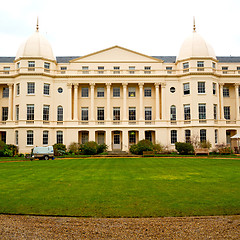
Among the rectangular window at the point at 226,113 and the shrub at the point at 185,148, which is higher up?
the rectangular window at the point at 226,113

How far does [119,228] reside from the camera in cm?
733

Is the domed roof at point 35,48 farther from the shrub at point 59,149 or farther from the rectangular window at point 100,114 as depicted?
the shrub at point 59,149

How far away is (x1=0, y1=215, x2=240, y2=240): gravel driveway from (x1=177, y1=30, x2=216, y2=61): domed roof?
42.4 meters

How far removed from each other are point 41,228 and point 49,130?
3985 centimetres

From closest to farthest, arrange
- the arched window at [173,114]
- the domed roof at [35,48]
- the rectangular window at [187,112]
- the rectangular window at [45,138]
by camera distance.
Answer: the rectangular window at [45,138] → the domed roof at [35,48] → the rectangular window at [187,112] → the arched window at [173,114]

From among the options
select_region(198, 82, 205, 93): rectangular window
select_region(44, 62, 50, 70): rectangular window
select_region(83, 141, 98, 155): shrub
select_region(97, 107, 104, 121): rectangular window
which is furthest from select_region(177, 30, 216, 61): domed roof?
select_region(44, 62, 50, 70): rectangular window

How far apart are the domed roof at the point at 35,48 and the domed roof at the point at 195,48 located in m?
23.8

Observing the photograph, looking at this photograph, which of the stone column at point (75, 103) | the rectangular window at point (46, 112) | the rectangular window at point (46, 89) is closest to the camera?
the rectangular window at point (46, 112)

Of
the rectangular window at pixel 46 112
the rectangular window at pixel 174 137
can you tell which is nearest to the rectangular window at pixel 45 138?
the rectangular window at pixel 46 112

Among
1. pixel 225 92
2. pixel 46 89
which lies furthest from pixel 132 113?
pixel 225 92

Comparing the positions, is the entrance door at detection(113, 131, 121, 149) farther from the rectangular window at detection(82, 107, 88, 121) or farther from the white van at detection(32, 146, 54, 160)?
the white van at detection(32, 146, 54, 160)

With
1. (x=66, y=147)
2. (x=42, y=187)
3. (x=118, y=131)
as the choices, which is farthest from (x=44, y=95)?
(x=42, y=187)

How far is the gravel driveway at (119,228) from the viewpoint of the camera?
6867mm

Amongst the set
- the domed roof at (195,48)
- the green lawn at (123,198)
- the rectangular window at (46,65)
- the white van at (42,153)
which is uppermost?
the domed roof at (195,48)
